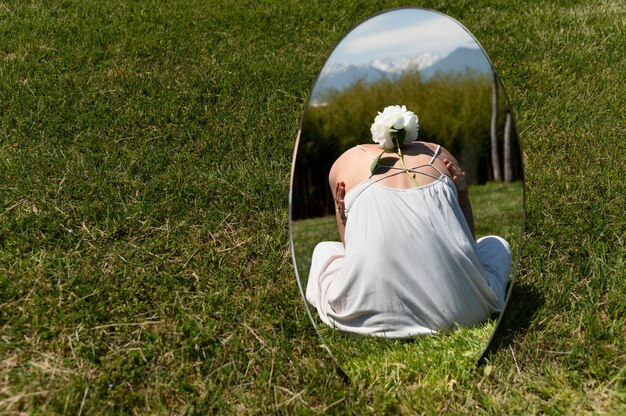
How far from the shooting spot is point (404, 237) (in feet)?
9.95

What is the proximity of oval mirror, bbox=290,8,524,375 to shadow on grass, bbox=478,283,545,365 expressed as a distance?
0.66ft

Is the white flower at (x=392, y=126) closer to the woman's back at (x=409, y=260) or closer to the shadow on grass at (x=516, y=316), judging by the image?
the woman's back at (x=409, y=260)

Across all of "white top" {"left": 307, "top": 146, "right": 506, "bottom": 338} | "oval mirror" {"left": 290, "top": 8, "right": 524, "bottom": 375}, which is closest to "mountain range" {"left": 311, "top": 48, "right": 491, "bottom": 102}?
"oval mirror" {"left": 290, "top": 8, "right": 524, "bottom": 375}

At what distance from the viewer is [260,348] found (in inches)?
139

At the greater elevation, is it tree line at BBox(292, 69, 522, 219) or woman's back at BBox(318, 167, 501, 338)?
tree line at BBox(292, 69, 522, 219)

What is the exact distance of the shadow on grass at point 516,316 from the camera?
3.46m

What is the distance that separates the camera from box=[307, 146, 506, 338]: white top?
302 centimetres

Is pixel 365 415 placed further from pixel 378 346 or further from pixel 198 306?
pixel 198 306

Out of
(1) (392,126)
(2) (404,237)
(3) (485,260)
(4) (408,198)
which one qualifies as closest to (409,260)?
(2) (404,237)

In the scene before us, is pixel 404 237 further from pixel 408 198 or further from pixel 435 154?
pixel 435 154

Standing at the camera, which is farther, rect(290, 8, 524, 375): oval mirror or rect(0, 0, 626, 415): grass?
rect(0, 0, 626, 415): grass

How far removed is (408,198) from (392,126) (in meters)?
0.37

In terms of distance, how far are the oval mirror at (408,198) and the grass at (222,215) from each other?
264 mm

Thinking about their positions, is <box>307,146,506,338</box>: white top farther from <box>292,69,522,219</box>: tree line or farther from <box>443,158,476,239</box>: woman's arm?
<box>292,69,522,219</box>: tree line
